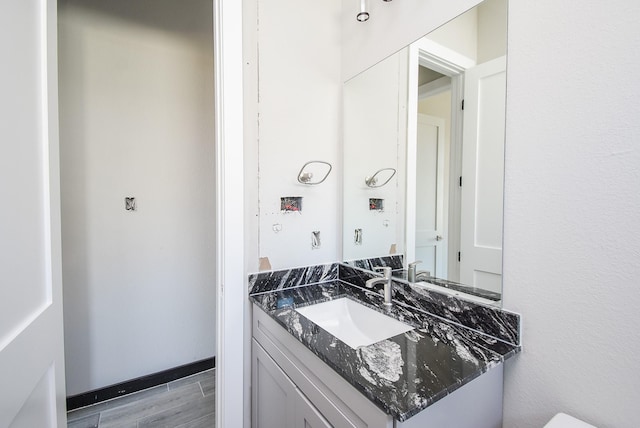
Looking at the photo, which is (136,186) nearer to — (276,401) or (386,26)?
(276,401)

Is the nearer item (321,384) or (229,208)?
(321,384)

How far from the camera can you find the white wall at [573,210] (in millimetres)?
675

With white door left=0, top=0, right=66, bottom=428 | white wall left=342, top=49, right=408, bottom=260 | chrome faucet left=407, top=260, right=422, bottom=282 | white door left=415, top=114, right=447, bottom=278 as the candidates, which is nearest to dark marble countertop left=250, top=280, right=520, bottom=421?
chrome faucet left=407, top=260, right=422, bottom=282

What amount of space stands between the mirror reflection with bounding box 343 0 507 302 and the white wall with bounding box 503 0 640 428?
Answer: 7 cm

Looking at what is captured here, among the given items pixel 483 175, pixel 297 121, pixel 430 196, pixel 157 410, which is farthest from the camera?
pixel 157 410

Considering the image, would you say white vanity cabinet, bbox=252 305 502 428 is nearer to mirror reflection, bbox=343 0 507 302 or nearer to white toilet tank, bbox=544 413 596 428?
white toilet tank, bbox=544 413 596 428

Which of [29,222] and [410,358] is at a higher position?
[29,222]

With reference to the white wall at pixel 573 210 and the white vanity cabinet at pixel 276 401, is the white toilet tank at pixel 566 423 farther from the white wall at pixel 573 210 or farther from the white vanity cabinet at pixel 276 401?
the white vanity cabinet at pixel 276 401

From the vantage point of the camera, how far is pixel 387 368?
0.77 m

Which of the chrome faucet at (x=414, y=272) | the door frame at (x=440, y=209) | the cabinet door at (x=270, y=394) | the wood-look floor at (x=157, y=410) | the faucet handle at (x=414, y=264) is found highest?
the door frame at (x=440, y=209)

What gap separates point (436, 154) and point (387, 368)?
34.1 inches

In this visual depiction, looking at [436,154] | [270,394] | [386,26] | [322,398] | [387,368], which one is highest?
[386,26]

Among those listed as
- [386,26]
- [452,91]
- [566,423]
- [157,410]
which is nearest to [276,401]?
[566,423]

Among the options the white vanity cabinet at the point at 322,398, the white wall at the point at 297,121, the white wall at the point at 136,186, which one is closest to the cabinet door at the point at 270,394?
the white vanity cabinet at the point at 322,398
